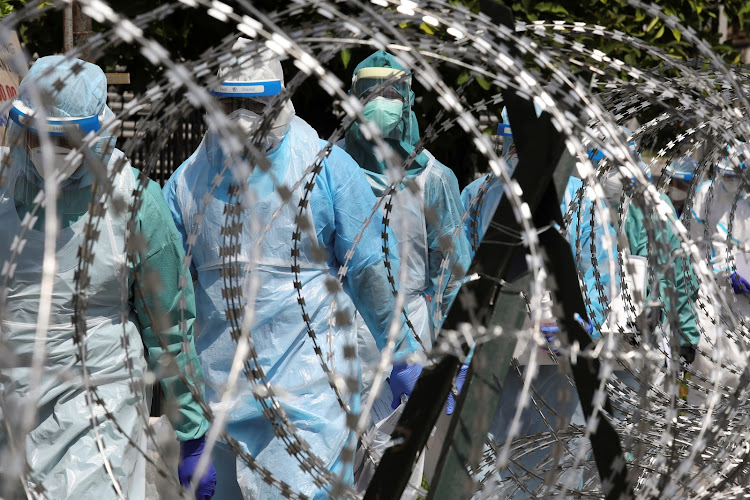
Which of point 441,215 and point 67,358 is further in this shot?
point 441,215

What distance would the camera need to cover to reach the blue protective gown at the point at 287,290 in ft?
12.6

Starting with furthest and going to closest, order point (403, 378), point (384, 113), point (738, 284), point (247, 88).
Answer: point (738, 284), point (384, 113), point (403, 378), point (247, 88)

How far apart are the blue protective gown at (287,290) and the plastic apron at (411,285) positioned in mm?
867

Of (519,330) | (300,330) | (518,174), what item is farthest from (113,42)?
(300,330)

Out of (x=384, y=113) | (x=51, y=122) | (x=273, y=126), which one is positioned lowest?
(x=384, y=113)

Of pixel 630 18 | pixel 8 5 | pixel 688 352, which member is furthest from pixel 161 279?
pixel 630 18

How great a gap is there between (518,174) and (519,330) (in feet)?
1.24

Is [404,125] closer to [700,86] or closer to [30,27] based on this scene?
[700,86]

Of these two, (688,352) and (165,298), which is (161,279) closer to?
(165,298)

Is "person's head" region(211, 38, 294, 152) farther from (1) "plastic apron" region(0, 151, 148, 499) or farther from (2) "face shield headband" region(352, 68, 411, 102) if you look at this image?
(2) "face shield headband" region(352, 68, 411, 102)

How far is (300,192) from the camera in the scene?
13.0 ft

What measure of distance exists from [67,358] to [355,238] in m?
1.19

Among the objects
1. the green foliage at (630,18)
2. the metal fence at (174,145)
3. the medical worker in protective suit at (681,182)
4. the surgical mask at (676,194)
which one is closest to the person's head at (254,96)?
the green foliage at (630,18)

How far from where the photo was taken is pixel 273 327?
3959 mm
